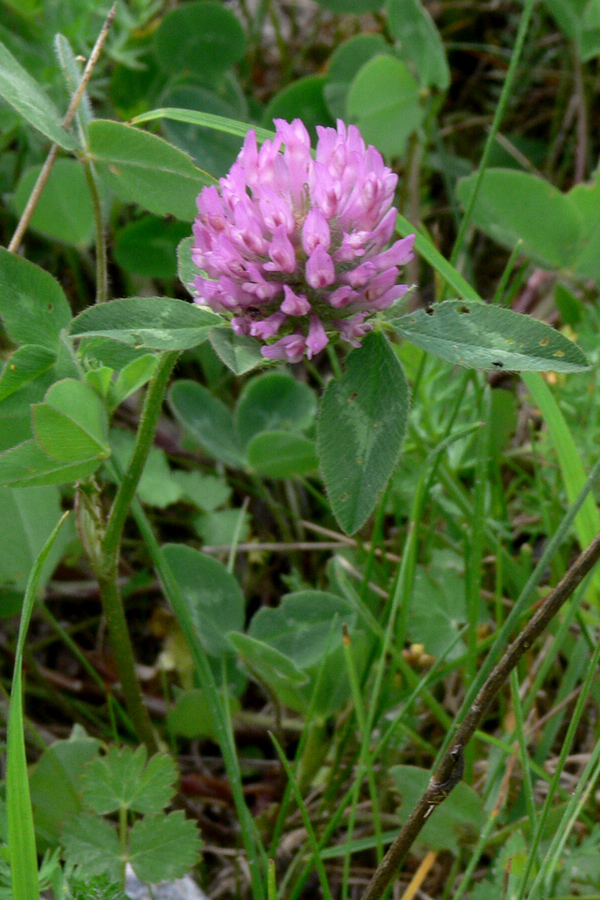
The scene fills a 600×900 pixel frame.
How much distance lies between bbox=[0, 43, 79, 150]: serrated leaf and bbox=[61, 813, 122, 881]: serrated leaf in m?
0.84

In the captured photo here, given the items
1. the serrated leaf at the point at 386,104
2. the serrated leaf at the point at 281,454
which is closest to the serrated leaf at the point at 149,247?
the serrated leaf at the point at 386,104

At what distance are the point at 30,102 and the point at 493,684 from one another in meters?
0.89

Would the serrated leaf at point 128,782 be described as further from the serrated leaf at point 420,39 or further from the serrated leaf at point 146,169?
the serrated leaf at point 420,39

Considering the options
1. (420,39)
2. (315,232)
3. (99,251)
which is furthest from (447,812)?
(420,39)

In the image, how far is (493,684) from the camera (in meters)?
0.88

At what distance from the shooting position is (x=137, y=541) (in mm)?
1763

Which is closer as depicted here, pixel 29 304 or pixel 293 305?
pixel 293 305

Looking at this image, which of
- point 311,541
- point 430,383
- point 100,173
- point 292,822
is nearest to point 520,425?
point 430,383

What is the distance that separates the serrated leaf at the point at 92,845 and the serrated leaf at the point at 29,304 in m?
0.59

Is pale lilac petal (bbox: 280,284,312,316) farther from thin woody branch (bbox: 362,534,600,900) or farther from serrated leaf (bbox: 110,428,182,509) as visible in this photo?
serrated leaf (bbox: 110,428,182,509)

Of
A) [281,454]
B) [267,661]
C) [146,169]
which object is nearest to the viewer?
[146,169]

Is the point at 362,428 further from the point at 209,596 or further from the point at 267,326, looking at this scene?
the point at 209,596

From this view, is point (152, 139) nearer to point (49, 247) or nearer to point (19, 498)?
point (19, 498)

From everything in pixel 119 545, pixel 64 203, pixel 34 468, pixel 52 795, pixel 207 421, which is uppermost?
pixel 64 203
